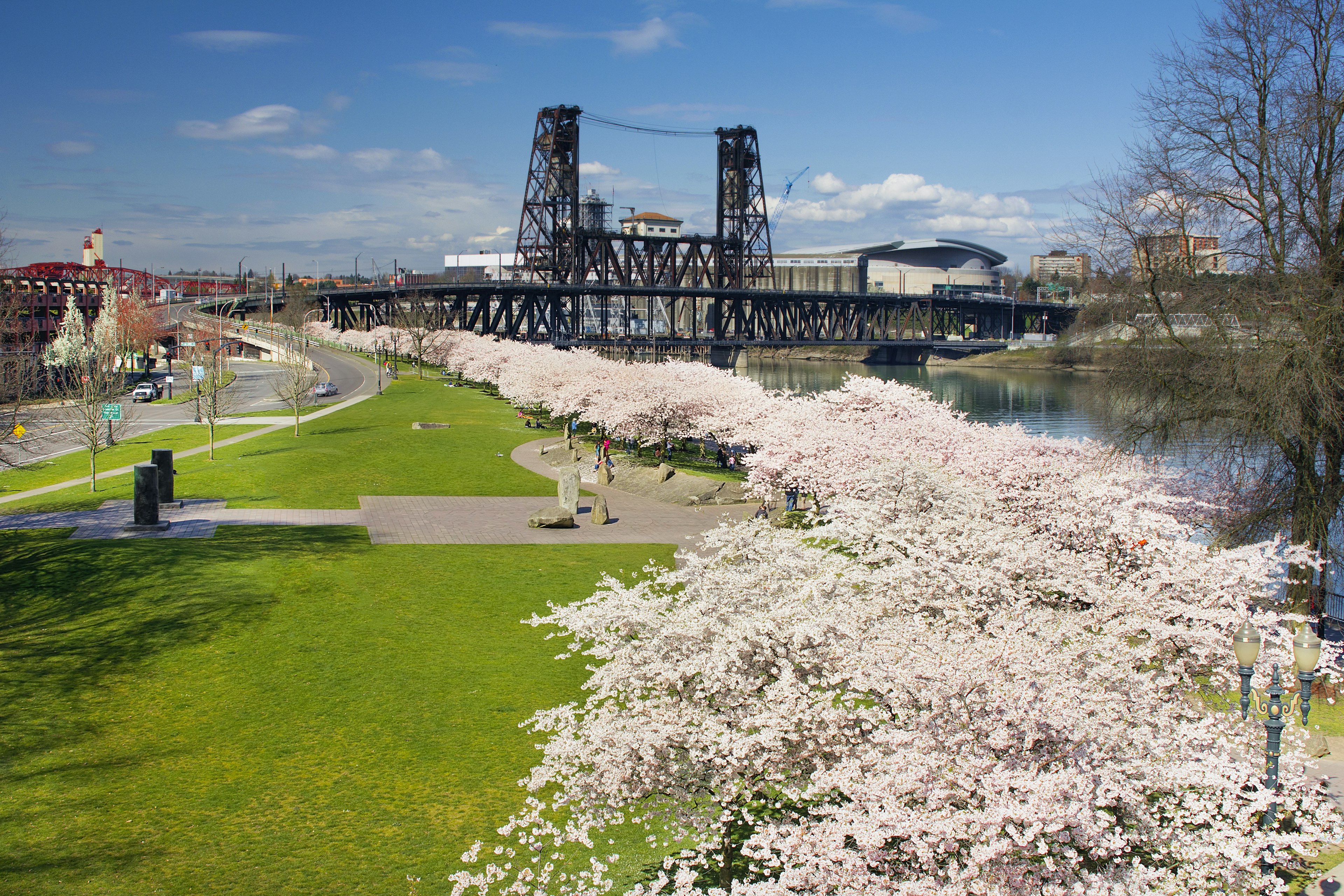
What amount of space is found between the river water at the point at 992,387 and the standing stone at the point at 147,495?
27.5 metres

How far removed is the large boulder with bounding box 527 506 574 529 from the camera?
115 feet

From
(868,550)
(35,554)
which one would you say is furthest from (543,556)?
(868,550)

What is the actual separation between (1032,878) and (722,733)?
10.7 ft

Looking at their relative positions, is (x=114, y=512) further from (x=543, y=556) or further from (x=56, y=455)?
(x=56, y=455)

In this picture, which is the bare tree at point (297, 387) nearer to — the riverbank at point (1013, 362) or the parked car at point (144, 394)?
the parked car at point (144, 394)

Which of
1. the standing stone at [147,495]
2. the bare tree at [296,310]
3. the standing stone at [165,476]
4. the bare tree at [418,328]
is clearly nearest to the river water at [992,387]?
the standing stone at [147,495]

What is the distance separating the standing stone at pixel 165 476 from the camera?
34562 millimetres

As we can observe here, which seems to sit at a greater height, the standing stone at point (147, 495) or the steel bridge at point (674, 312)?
the steel bridge at point (674, 312)

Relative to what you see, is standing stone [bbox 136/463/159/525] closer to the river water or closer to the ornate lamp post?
the river water

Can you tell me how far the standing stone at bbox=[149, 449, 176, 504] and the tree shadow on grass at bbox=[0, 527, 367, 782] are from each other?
503cm

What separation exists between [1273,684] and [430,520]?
94.7 ft

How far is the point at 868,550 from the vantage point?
15039 mm

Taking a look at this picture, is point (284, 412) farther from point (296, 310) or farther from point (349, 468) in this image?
point (296, 310)

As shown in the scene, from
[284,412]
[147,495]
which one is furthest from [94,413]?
[284,412]
